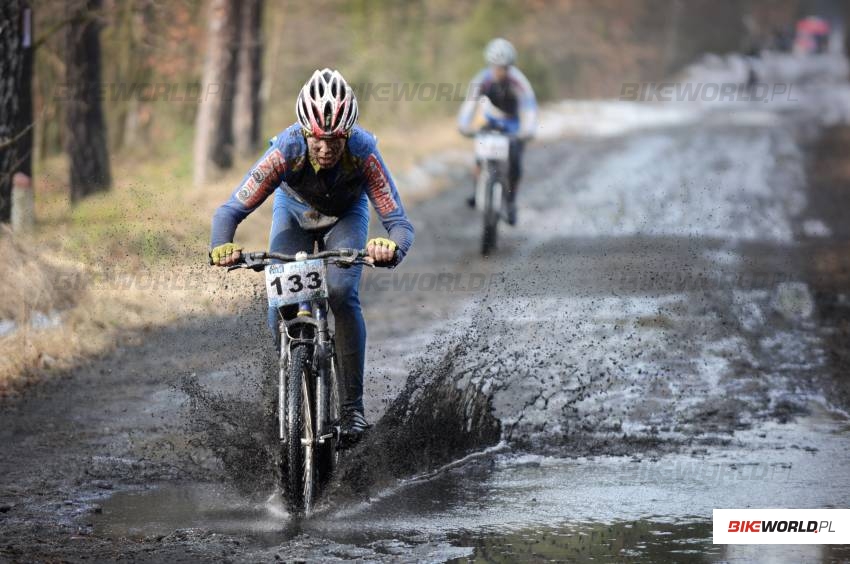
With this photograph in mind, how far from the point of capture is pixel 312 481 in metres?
6.63

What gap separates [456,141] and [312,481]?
22.6 m

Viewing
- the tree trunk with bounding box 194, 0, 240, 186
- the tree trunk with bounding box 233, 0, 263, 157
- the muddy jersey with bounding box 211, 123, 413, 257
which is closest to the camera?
the muddy jersey with bounding box 211, 123, 413, 257

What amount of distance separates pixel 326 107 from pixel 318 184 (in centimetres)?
60

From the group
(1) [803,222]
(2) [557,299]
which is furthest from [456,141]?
(2) [557,299]

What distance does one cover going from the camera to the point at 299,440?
655 cm

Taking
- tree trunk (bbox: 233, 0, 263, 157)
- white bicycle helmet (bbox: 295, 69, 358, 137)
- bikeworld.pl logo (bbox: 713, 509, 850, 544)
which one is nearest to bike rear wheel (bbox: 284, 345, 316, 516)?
white bicycle helmet (bbox: 295, 69, 358, 137)

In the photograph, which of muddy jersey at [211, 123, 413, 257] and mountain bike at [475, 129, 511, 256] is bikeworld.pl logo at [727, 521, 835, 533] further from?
mountain bike at [475, 129, 511, 256]

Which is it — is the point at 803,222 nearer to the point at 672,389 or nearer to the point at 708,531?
the point at 672,389

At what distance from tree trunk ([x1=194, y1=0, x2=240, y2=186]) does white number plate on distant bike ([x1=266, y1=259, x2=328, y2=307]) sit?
14188 millimetres

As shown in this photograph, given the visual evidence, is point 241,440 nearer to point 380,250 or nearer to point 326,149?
point 380,250

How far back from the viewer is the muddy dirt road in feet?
20.8

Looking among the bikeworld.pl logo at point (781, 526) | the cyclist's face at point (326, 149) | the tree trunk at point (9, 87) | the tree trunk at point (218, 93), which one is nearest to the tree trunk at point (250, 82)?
the tree trunk at point (218, 93)

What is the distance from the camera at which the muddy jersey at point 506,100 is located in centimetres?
Answer: 1561

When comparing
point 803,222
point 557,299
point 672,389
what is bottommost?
point 672,389
